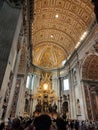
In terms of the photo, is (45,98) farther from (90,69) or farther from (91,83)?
(90,69)

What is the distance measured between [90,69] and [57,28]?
7.26 metres

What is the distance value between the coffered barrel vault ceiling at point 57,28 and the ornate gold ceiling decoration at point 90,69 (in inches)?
116

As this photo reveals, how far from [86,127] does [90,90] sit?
4712 mm

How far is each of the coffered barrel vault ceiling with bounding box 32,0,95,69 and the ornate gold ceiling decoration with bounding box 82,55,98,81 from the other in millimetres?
2953

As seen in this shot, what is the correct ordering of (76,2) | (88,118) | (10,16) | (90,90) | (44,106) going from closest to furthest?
1. (10,16)
2. (88,118)
3. (76,2)
4. (90,90)
5. (44,106)

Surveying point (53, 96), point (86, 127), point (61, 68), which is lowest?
point (86, 127)

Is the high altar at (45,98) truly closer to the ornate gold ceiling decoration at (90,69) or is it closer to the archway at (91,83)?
the archway at (91,83)

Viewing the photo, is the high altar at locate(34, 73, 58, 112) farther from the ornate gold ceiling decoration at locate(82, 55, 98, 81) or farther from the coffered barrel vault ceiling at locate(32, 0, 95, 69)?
the ornate gold ceiling decoration at locate(82, 55, 98, 81)

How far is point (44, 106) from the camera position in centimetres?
1602

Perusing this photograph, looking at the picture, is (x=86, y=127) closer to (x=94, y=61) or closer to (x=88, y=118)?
(x=88, y=118)

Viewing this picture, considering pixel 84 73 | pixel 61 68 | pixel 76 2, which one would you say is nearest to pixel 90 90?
pixel 84 73

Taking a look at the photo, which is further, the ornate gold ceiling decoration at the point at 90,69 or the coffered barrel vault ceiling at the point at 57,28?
the ornate gold ceiling decoration at the point at 90,69

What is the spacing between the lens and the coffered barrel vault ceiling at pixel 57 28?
12.4 m

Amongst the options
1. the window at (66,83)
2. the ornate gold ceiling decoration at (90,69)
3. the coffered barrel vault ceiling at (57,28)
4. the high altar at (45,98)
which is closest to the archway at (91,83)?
the ornate gold ceiling decoration at (90,69)
